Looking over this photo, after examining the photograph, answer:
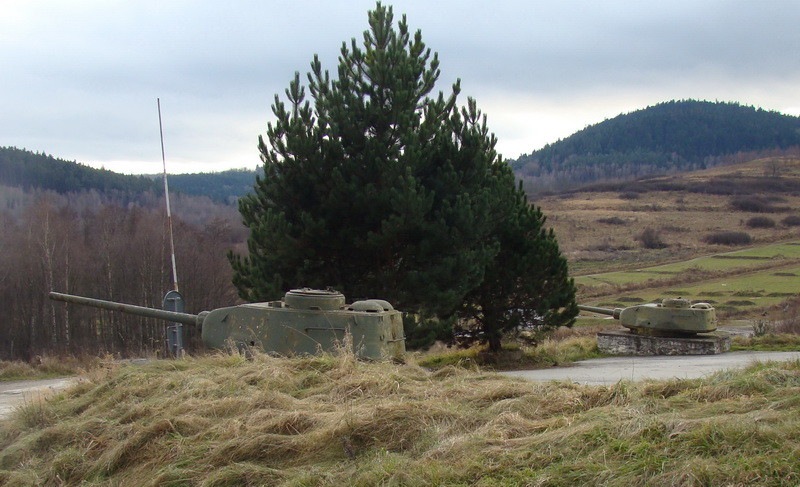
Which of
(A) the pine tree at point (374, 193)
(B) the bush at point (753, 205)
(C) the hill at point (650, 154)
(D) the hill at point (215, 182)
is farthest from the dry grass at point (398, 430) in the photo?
(C) the hill at point (650, 154)

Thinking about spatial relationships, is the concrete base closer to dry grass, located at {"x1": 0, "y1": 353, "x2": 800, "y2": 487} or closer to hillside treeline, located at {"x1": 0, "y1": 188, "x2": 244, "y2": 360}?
dry grass, located at {"x1": 0, "y1": 353, "x2": 800, "y2": 487}

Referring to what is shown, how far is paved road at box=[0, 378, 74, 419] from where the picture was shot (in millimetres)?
10586

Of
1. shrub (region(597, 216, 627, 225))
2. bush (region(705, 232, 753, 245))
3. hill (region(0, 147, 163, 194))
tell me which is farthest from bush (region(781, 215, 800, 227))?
hill (region(0, 147, 163, 194))

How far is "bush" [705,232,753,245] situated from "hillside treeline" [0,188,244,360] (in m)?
48.9

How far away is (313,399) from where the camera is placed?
301 inches

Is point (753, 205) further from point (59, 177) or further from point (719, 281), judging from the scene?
point (59, 177)

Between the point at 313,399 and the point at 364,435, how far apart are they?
4.22ft

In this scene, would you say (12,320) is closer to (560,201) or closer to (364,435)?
(364,435)

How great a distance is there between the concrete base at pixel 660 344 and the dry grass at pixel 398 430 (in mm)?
13278

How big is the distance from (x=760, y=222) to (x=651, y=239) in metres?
15.9

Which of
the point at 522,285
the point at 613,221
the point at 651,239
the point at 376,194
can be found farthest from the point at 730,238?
the point at 376,194

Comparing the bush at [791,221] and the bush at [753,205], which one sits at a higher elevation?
the bush at [753,205]

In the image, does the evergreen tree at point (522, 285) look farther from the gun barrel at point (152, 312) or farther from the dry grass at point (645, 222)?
the dry grass at point (645, 222)

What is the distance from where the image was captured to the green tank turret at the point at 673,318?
805 inches
